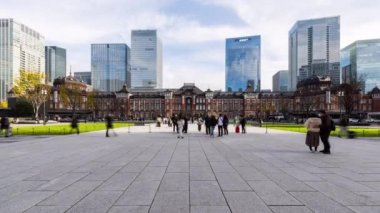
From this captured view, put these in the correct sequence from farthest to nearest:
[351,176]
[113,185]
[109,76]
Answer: [109,76] < [351,176] < [113,185]

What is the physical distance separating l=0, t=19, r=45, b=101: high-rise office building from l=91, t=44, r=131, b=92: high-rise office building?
71.9 m

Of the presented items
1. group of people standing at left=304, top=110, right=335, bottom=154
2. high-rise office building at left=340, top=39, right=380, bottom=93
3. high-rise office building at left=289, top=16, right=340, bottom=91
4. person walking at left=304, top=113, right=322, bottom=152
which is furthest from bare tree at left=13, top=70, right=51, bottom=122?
high-rise office building at left=289, top=16, right=340, bottom=91

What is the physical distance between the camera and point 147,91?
5694 inches

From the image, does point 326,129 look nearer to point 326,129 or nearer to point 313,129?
point 326,129

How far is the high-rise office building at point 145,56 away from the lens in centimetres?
18112

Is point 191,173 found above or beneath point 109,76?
beneath

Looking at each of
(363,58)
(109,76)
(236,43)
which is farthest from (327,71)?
(109,76)

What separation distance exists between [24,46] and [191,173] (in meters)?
116

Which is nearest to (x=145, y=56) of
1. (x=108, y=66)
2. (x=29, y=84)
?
(x=108, y=66)

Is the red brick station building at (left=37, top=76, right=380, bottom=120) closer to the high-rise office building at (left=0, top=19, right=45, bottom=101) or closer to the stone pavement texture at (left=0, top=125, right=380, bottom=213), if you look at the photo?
the high-rise office building at (left=0, top=19, right=45, bottom=101)

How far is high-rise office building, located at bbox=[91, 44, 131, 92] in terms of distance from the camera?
18362 cm

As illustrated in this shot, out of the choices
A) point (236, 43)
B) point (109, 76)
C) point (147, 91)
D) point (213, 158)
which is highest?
point (236, 43)

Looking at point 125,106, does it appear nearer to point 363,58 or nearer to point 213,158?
point 363,58

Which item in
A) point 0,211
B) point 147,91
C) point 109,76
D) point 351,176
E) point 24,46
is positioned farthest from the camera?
point 109,76
